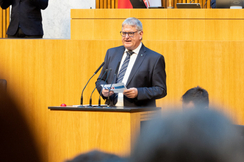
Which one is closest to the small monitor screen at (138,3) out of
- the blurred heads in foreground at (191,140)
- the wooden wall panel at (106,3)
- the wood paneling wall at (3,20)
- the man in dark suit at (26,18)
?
the man in dark suit at (26,18)

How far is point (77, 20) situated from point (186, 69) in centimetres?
125

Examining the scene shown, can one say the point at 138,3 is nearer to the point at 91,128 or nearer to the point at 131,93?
the point at 131,93

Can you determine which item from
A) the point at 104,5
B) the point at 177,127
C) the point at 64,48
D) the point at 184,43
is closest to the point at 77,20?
the point at 64,48

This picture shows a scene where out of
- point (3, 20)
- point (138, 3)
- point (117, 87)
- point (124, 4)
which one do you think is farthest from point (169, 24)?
point (3, 20)

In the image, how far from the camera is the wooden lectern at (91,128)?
80.8 inches

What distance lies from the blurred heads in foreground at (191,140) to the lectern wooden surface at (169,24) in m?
3.26

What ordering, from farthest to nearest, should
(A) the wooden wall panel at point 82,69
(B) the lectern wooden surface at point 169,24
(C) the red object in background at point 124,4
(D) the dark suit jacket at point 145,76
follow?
(C) the red object in background at point 124,4, (B) the lectern wooden surface at point 169,24, (A) the wooden wall panel at point 82,69, (D) the dark suit jacket at point 145,76

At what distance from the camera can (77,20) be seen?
3.67 m

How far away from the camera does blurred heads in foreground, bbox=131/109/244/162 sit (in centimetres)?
35

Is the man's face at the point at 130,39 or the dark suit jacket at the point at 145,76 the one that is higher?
the man's face at the point at 130,39

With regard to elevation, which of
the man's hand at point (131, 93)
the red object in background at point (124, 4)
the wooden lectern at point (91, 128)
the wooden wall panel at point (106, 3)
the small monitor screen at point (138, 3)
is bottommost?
the wooden lectern at point (91, 128)

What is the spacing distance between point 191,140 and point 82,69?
318 centimetres

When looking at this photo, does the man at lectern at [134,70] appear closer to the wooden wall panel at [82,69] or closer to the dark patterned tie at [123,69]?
the dark patterned tie at [123,69]

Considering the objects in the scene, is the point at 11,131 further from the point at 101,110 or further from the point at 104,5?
the point at 104,5
